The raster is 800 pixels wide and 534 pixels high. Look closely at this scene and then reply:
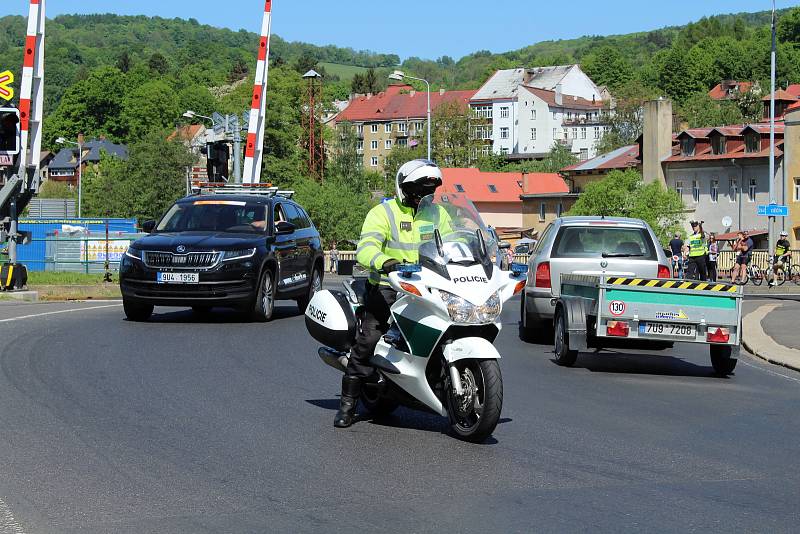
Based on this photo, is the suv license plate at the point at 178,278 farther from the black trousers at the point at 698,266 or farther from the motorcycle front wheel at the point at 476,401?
the black trousers at the point at 698,266

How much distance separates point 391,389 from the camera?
343 inches

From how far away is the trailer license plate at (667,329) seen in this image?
13.1 meters

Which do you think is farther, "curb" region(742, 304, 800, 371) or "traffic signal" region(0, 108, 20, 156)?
"traffic signal" region(0, 108, 20, 156)

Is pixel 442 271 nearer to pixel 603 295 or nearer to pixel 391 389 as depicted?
pixel 391 389

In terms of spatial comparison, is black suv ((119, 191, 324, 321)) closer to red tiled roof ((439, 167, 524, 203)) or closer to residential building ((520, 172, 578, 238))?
residential building ((520, 172, 578, 238))

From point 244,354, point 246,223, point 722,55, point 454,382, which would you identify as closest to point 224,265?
point 246,223

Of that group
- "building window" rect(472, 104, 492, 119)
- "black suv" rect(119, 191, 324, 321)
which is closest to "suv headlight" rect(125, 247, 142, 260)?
"black suv" rect(119, 191, 324, 321)

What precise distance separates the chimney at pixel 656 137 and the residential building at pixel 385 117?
3641 inches

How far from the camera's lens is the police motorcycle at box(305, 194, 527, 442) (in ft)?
26.0

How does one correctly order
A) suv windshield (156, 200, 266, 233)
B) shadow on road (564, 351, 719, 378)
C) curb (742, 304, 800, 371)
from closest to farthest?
shadow on road (564, 351, 719, 378)
curb (742, 304, 800, 371)
suv windshield (156, 200, 266, 233)

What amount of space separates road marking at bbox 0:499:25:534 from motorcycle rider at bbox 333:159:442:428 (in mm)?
2986

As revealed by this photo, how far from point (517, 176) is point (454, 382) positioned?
12839cm

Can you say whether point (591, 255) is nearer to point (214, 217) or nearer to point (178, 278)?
point (178, 278)

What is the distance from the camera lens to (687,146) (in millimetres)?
92688
